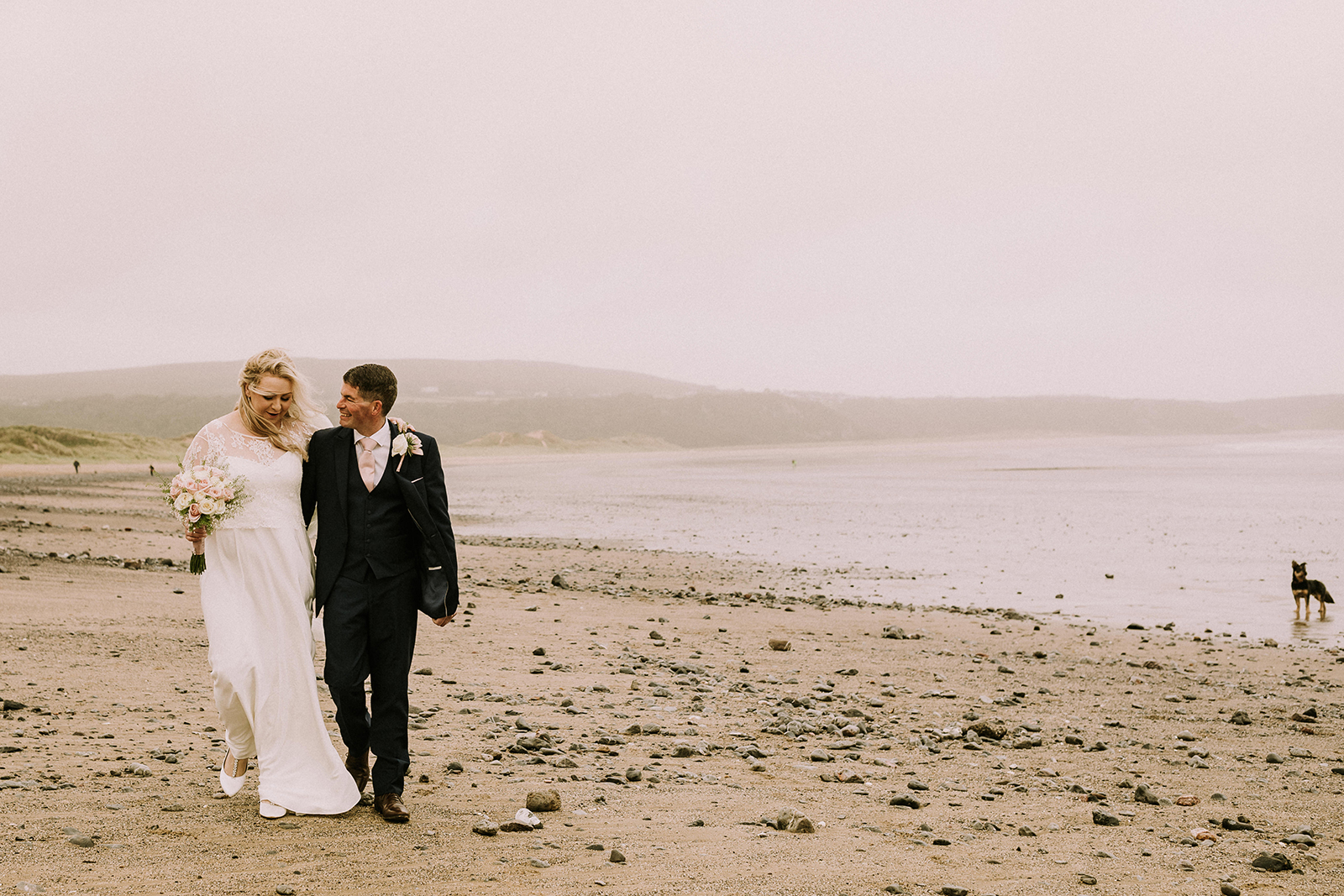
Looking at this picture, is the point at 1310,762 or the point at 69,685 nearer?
the point at 1310,762

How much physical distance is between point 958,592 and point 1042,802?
39.6ft

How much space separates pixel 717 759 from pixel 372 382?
3699 mm

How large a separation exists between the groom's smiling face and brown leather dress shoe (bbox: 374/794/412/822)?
6.47 ft

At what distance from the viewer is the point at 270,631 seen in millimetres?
5605

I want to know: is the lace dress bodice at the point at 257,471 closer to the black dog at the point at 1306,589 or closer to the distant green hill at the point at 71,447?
the black dog at the point at 1306,589

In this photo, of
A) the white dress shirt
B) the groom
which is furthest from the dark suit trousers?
the white dress shirt

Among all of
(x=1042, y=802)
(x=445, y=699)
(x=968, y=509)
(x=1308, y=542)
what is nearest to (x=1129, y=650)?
Result: (x=1042, y=802)

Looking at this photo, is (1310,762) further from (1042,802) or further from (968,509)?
(968,509)

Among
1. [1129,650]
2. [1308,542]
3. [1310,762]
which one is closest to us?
[1310,762]

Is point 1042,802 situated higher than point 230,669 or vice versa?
point 230,669

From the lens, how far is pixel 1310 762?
7.91 m

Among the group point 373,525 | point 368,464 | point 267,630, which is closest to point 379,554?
point 373,525

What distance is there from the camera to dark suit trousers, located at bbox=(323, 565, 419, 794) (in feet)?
18.3

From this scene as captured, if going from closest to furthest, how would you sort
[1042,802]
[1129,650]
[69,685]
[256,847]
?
[256,847]
[1042,802]
[69,685]
[1129,650]
